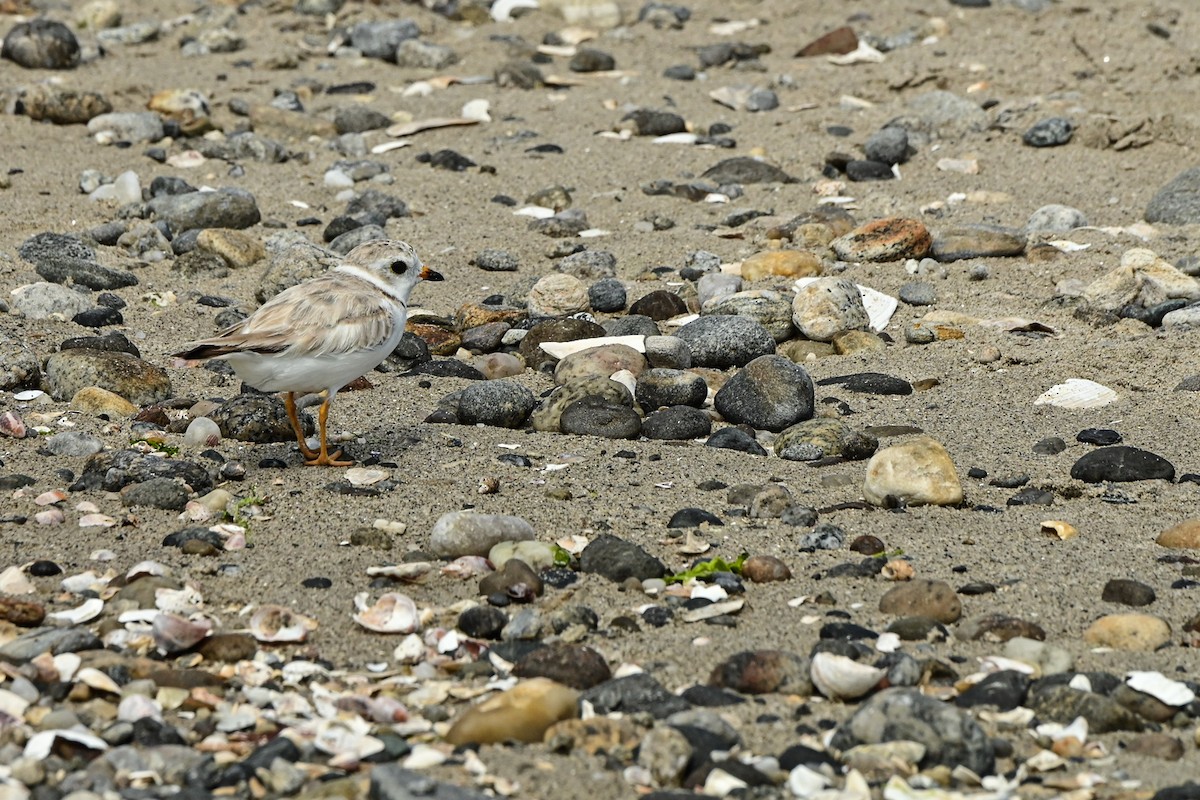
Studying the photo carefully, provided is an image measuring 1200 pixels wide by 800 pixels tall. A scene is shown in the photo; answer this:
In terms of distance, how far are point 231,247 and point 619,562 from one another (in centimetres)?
495

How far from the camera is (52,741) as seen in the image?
365cm

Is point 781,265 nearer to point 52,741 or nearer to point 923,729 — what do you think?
point 923,729

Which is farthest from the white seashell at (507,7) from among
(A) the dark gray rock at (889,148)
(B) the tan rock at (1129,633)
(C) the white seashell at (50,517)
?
(B) the tan rock at (1129,633)

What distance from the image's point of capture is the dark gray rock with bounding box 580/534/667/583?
484 centimetres

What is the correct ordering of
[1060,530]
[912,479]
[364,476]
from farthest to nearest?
[364,476] → [912,479] → [1060,530]

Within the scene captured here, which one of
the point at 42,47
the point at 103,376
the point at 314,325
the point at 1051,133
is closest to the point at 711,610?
the point at 314,325

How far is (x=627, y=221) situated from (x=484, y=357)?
2.37 meters

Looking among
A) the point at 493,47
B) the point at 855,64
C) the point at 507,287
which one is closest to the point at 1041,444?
the point at 507,287

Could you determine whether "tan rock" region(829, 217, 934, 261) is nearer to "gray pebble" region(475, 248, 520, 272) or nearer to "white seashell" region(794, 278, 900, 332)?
"white seashell" region(794, 278, 900, 332)

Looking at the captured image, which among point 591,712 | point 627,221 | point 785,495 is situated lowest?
point 627,221

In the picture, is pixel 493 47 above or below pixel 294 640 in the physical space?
below

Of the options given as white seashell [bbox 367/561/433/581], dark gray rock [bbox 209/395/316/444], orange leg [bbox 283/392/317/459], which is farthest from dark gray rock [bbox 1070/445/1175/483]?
dark gray rock [bbox 209/395/316/444]

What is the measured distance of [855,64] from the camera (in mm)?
12891

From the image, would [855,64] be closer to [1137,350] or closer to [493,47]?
[493,47]
